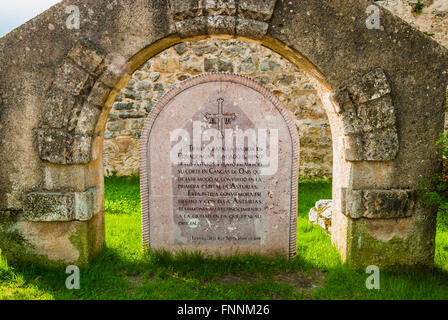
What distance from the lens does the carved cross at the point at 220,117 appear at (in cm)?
294

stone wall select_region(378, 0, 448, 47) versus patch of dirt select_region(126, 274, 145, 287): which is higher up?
stone wall select_region(378, 0, 448, 47)

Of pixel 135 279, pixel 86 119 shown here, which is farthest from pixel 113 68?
pixel 135 279

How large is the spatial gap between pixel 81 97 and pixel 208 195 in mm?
1369

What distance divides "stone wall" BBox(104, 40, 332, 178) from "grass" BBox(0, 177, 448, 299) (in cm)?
287

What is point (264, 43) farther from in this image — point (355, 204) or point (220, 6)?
point (355, 204)

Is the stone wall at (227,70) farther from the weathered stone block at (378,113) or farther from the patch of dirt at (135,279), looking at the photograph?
the patch of dirt at (135,279)

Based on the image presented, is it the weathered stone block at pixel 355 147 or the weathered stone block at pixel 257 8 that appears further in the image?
the weathered stone block at pixel 355 147

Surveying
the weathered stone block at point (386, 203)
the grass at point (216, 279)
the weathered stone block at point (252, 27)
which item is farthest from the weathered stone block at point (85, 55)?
the weathered stone block at point (386, 203)

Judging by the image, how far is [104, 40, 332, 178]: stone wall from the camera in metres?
5.75

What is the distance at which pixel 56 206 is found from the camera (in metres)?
2.63

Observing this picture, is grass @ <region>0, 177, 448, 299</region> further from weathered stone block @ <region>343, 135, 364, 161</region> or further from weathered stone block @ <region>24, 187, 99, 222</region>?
weathered stone block @ <region>343, 135, 364, 161</region>

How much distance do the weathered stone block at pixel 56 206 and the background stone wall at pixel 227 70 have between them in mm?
3460

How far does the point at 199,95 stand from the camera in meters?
2.93

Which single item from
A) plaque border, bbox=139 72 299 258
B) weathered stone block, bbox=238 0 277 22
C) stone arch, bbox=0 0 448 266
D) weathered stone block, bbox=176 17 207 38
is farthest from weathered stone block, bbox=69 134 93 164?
weathered stone block, bbox=238 0 277 22
